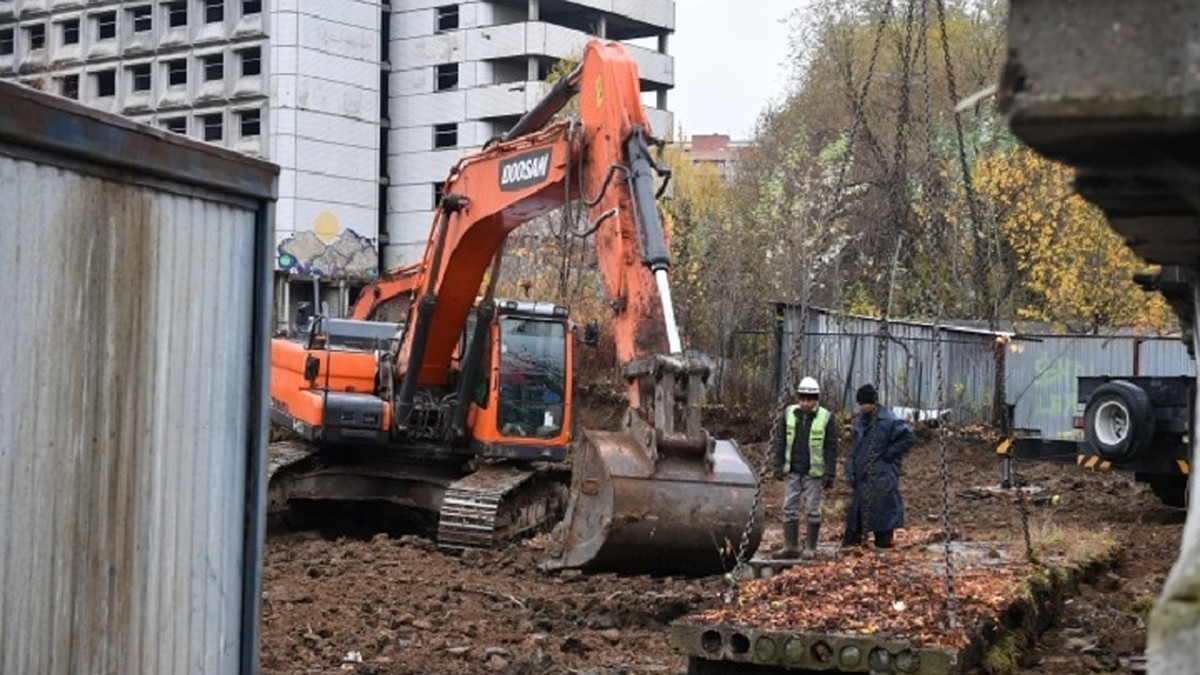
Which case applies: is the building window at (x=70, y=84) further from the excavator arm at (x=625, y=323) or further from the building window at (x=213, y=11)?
the excavator arm at (x=625, y=323)

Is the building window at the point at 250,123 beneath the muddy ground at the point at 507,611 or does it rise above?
above

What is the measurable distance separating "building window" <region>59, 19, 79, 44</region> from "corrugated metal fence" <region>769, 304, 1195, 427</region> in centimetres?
3854

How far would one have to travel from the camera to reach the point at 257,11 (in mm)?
58562

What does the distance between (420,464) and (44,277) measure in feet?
42.1

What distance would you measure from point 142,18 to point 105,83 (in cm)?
296

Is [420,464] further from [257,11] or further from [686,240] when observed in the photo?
[257,11]

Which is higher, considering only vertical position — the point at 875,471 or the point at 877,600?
the point at 875,471

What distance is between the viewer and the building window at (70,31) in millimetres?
Result: 62688

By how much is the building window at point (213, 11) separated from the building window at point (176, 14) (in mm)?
879

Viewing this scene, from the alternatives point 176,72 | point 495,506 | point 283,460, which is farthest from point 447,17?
point 495,506

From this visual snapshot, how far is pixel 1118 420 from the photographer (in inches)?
777

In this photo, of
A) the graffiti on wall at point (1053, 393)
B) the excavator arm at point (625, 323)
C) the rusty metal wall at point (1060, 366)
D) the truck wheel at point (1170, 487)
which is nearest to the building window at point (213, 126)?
the rusty metal wall at point (1060, 366)

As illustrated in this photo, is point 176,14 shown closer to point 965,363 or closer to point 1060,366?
point 965,363

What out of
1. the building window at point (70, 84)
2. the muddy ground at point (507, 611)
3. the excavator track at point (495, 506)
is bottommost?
the muddy ground at point (507, 611)
